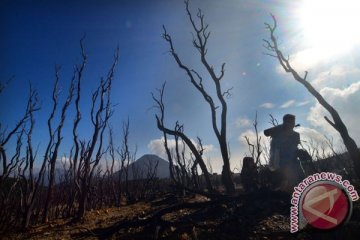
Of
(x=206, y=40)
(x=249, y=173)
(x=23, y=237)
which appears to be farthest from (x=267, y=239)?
(x=206, y=40)

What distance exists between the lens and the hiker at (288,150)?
891 centimetres

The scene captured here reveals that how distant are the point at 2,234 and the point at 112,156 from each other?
13939mm

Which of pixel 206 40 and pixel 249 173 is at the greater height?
pixel 206 40

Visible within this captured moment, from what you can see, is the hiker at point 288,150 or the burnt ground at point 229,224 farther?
the hiker at point 288,150

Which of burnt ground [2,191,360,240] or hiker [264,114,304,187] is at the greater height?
hiker [264,114,304,187]

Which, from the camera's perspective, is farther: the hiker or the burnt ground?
the hiker

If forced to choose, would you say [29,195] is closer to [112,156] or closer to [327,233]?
[327,233]

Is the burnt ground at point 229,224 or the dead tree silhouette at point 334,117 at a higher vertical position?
the dead tree silhouette at point 334,117

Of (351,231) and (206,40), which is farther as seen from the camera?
(206,40)

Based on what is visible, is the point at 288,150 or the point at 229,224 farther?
the point at 288,150

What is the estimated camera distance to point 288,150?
899cm

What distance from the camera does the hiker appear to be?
8.91 meters

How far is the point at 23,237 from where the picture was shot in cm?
889

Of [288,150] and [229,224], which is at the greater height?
[288,150]
